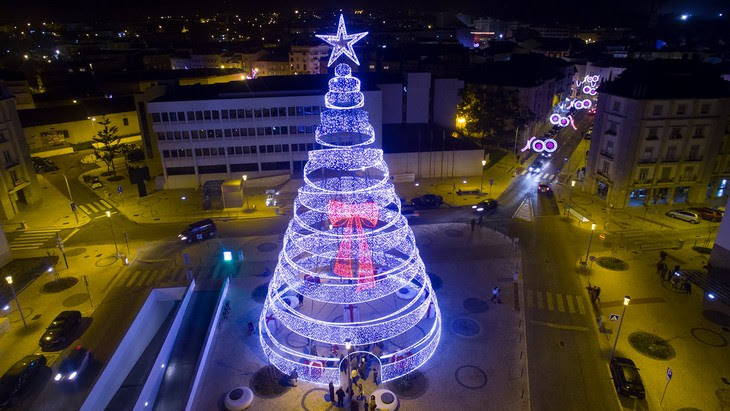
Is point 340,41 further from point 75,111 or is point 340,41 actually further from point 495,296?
point 75,111

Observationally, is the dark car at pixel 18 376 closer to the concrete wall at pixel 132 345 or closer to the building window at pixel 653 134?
the concrete wall at pixel 132 345

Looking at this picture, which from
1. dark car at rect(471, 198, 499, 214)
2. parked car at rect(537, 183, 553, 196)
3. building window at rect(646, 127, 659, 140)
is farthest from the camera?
parked car at rect(537, 183, 553, 196)

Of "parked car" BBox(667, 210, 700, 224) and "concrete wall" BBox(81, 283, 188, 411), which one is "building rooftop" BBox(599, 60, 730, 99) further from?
"concrete wall" BBox(81, 283, 188, 411)

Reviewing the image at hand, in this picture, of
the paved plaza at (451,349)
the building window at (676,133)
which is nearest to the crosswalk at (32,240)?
the paved plaza at (451,349)

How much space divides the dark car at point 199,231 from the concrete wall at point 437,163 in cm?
2704

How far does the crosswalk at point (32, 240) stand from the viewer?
156ft

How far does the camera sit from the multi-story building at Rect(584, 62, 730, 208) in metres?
50.2

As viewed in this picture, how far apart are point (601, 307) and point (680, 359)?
6.51 m

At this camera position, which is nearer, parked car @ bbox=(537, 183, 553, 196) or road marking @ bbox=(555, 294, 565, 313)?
road marking @ bbox=(555, 294, 565, 313)

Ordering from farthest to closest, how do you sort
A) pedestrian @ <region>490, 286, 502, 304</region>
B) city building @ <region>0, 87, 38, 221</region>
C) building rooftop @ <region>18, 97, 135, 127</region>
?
building rooftop @ <region>18, 97, 135, 127</region>
city building @ <region>0, 87, 38, 221</region>
pedestrian @ <region>490, 286, 502, 304</region>

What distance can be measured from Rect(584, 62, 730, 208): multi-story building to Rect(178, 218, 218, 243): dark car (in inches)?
1906

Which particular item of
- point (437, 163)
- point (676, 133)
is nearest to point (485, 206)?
point (437, 163)

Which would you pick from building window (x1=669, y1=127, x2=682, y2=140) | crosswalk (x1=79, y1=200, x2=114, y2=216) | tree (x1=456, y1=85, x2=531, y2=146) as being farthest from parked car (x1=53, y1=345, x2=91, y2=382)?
tree (x1=456, y1=85, x2=531, y2=146)

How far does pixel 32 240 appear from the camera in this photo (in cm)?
4897
